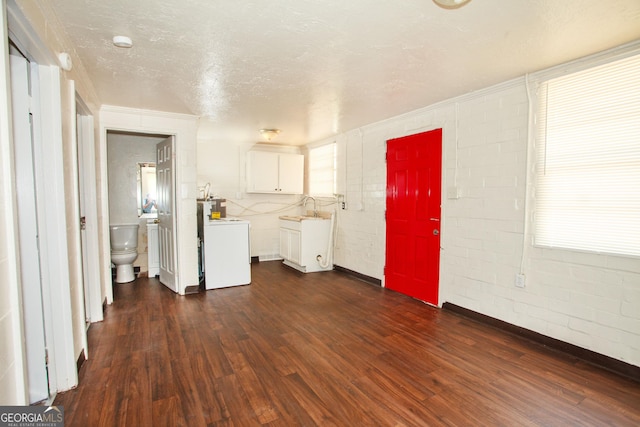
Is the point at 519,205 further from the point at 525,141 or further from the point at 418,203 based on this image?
the point at 418,203

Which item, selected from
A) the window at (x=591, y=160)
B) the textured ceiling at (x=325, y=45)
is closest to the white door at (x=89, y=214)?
the textured ceiling at (x=325, y=45)

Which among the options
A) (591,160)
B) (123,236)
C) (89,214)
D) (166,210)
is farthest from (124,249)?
(591,160)

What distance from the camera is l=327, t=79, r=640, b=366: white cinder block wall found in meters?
2.35

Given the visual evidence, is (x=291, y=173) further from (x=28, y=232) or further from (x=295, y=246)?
(x=28, y=232)

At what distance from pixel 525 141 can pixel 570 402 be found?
2.04 m

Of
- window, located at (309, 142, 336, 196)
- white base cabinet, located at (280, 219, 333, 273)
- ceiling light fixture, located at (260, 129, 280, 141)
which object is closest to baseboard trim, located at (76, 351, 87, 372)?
white base cabinet, located at (280, 219, 333, 273)

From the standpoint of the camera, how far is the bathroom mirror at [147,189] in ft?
16.3

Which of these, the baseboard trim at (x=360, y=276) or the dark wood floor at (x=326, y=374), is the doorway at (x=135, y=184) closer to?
the dark wood floor at (x=326, y=374)

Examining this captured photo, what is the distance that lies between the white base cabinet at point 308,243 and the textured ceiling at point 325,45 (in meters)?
2.33

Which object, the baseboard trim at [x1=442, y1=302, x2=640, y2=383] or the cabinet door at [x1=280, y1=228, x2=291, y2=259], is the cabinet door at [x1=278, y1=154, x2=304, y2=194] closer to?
the cabinet door at [x1=280, y1=228, x2=291, y2=259]

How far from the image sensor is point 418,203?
3889 millimetres

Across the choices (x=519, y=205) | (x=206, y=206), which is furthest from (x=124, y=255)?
(x=519, y=205)

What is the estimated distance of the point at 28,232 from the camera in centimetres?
180

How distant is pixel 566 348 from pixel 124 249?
17.3ft
